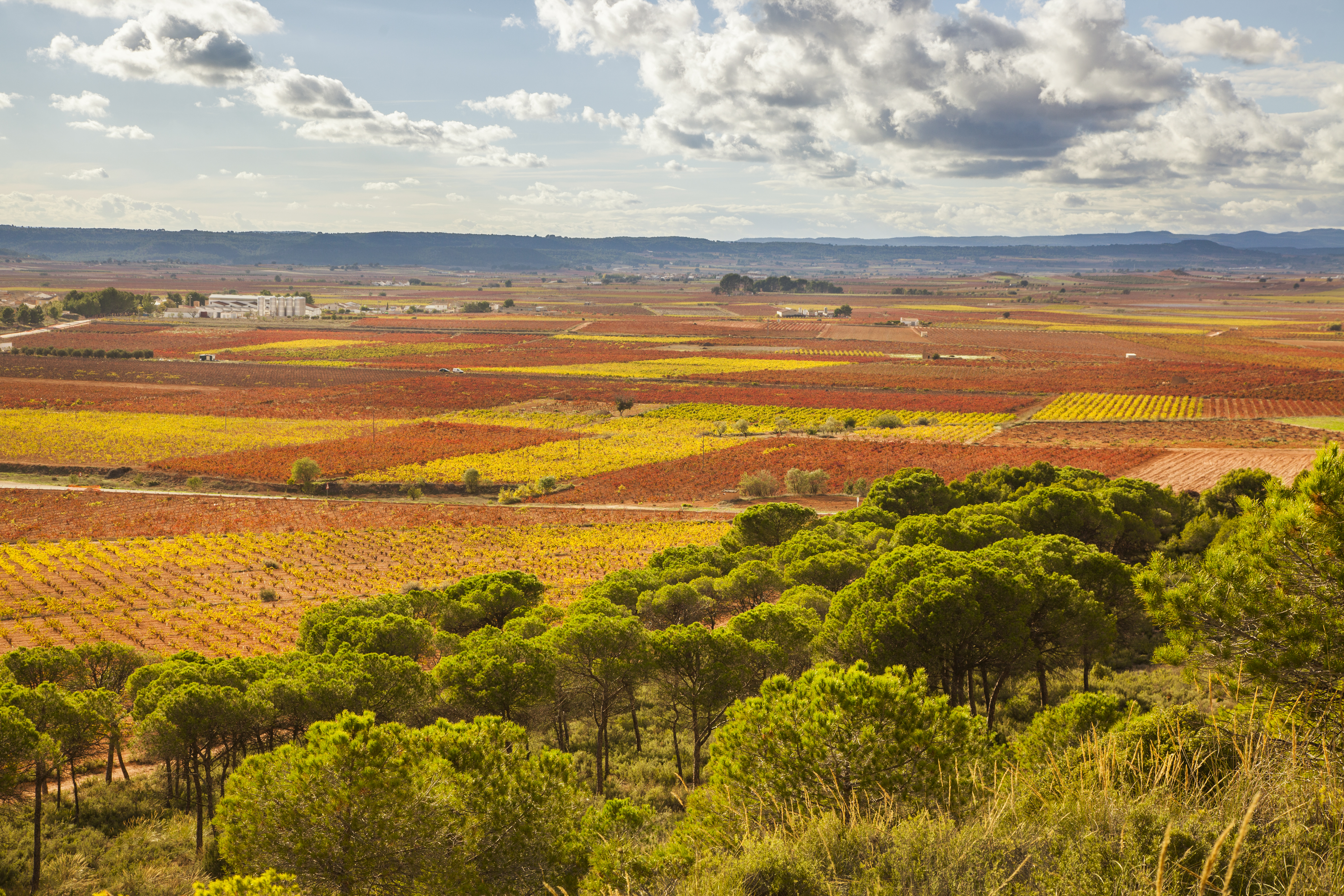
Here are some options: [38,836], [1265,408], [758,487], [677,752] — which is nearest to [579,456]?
[758,487]

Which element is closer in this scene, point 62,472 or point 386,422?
point 62,472

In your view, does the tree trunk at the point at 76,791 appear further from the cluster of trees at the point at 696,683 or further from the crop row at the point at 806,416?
the crop row at the point at 806,416

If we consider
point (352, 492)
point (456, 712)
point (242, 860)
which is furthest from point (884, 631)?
point (352, 492)

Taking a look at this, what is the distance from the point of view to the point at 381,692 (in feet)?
55.4

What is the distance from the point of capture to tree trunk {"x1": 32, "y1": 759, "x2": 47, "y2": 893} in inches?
529

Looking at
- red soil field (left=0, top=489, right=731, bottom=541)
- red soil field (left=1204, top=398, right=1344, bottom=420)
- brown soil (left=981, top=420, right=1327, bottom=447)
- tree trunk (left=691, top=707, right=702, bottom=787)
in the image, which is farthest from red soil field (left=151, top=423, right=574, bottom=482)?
red soil field (left=1204, top=398, right=1344, bottom=420)

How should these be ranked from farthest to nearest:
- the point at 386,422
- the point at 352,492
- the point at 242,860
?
the point at 386,422, the point at 352,492, the point at 242,860

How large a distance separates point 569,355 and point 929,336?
76548 mm

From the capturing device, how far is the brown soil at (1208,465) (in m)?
Answer: 50.5

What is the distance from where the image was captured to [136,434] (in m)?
74.1

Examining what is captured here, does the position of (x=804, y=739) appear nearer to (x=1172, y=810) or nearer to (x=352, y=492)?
(x=1172, y=810)

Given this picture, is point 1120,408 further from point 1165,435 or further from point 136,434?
point 136,434

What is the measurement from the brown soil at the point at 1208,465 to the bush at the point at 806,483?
19142 mm

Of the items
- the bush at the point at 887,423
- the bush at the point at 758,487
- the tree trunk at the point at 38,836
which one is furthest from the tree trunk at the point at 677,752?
the bush at the point at 887,423
